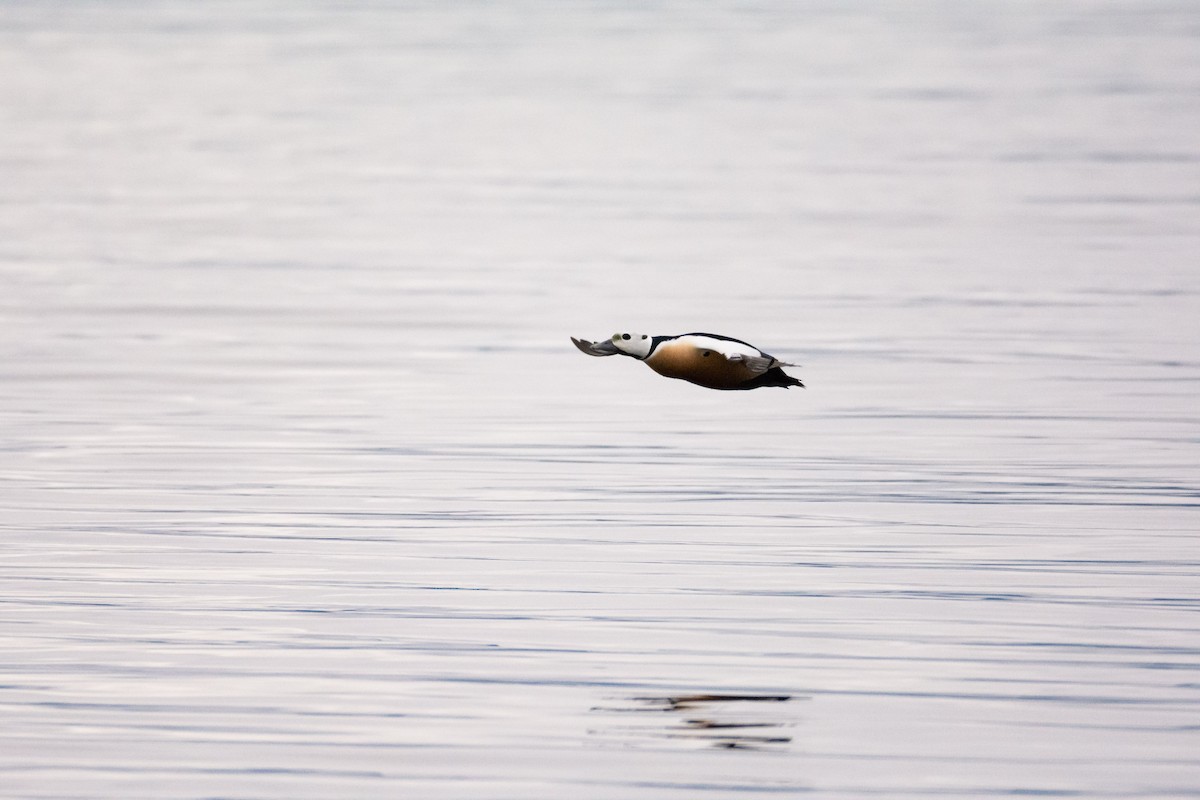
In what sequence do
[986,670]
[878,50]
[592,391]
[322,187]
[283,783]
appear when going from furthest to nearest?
[878,50]
[322,187]
[592,391]
[986,670]
[283,783]

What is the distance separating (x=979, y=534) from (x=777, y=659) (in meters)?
1.88

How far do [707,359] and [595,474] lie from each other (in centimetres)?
464

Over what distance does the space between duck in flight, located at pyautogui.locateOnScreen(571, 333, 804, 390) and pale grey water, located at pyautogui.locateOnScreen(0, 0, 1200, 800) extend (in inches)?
48.7

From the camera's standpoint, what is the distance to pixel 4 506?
970cm

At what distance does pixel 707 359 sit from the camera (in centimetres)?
567

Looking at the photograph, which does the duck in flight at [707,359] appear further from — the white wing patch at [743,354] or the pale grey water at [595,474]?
the pale grey water at [595,474]

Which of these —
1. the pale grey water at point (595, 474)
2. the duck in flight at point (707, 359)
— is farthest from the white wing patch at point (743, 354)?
the pale grey water at point (595, 474)

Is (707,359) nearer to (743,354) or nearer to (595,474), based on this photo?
(743,354)

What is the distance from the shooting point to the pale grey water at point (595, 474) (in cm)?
682

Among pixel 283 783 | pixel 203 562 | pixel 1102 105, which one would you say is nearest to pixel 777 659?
pixel 283 783

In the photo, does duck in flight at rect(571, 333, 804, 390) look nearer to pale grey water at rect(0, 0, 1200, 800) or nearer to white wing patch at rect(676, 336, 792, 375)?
white wing patch at rect(676, 336, 792, 375)

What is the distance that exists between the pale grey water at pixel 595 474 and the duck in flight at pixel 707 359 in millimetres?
1237

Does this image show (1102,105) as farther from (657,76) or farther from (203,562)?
(203,562)

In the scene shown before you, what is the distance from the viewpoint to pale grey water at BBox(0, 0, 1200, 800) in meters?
6.82
